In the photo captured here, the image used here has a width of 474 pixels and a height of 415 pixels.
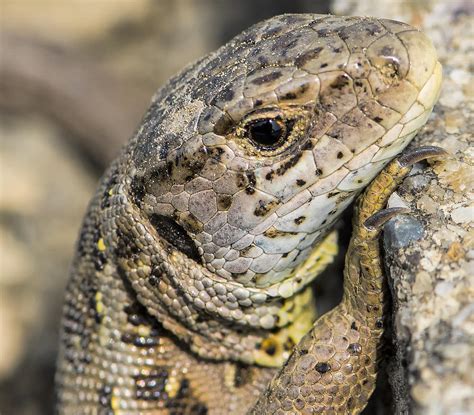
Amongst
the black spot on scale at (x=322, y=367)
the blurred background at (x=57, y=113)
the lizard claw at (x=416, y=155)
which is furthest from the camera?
the blurred background at (x=57, y=113)

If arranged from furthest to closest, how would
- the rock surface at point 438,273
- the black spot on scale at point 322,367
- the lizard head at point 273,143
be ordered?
the black spot on scale at point 322,367 → the lizard head at point 273,143 → the rock surface at point 438,273

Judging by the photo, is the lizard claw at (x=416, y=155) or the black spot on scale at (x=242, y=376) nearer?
the lizard claw at (x=416, y=155)

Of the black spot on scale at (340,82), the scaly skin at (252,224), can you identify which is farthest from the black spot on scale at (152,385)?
the black spot on scale at (340,82)

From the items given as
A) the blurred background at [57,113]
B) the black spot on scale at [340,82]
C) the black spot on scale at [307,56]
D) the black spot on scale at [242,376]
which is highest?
the blurred background at [57,113]

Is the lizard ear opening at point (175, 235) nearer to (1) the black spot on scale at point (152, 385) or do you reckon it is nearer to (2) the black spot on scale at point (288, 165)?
(2) the black spot on scale at point (288, 165)

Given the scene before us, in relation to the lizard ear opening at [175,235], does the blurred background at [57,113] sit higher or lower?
higher

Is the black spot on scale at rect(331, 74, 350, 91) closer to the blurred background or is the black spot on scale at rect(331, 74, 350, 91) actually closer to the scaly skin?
the scaly skin

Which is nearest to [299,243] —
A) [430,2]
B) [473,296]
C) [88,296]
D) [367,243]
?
[367,243]

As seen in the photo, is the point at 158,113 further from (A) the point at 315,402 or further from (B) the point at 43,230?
(B) the point at 43,230
